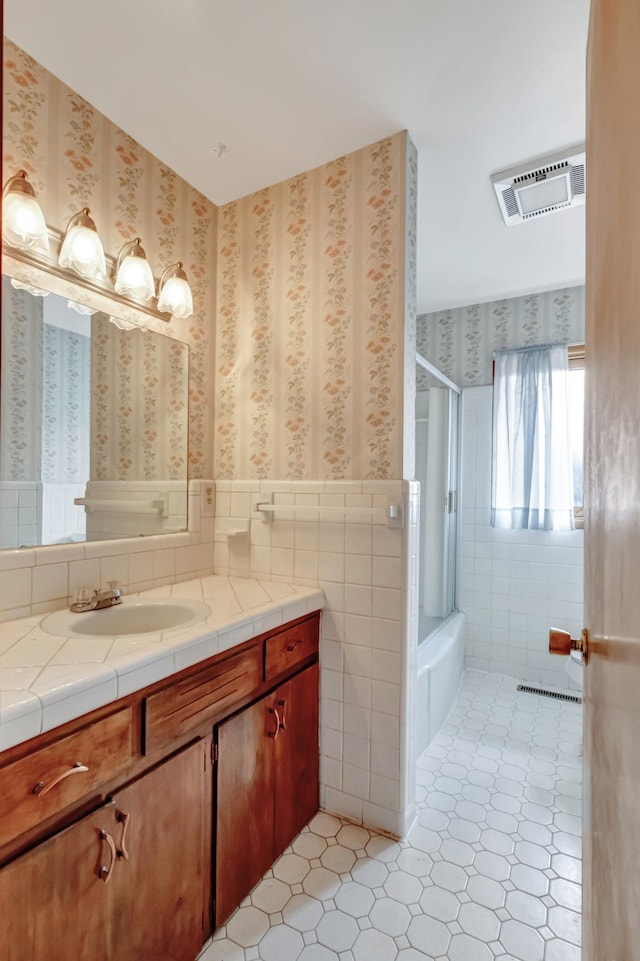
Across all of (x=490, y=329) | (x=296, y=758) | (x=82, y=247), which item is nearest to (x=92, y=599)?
(x=296, y=758)

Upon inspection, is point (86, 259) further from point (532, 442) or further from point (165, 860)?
point (532, 442)

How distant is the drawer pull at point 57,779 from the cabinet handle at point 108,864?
16 centimetres

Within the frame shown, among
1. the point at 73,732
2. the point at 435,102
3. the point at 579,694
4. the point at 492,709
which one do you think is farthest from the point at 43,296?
the point at 579,694

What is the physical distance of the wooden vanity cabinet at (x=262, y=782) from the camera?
1.19 m

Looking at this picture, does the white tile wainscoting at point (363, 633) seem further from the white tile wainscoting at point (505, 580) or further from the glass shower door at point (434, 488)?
the white tile wainscoting at point (505, 580)

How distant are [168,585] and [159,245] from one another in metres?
1.36

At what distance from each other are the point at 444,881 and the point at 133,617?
1292mm

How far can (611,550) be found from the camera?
51 cm

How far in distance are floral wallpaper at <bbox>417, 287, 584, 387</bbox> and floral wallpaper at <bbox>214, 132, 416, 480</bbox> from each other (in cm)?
159

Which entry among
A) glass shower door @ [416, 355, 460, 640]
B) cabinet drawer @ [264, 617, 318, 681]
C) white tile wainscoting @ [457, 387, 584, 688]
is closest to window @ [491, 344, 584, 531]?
white tile wainscoting @ [457, 387, 584, 688]

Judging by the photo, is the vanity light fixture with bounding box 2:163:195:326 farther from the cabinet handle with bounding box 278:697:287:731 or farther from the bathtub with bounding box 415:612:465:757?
the bathtub with bounding box 415:612:465:757

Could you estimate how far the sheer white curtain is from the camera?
2648 mm

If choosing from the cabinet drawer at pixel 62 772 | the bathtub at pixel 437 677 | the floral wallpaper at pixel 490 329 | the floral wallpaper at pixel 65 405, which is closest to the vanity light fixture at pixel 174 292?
the floral wallpaper at pixel 65 405

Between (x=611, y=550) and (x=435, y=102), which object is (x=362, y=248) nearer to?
(x=435, y=102)
